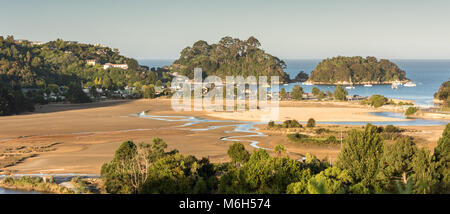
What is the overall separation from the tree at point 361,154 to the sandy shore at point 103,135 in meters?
7.53

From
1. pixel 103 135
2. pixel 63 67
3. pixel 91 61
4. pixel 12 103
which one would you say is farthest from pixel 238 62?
pixel 103 135

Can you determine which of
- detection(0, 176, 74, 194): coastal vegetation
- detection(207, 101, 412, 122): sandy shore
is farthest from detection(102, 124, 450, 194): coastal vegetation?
detection(207, 101, 412, 122): sandy shore

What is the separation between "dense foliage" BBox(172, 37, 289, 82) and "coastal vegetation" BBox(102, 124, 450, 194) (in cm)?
9772

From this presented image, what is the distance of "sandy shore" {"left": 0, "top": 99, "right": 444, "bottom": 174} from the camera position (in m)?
26.2

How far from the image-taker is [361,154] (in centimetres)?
1794

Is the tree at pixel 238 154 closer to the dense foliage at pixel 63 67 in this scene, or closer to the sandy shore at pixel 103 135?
the sandy shore at pixel 103 135

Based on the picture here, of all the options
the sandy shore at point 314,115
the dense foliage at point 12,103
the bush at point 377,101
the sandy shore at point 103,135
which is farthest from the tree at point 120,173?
the bush at point 377,101

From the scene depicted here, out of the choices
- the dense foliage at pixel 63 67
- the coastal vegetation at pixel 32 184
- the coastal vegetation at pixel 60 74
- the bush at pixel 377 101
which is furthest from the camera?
the dense foliage at pixel 63 67

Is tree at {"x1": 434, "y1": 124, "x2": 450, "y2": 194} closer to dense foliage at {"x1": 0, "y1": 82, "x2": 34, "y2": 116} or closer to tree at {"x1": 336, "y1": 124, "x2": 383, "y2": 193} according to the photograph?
Answer: tree at {"x1": 336, "y1": 124, "x2": 383, "y2": 193}

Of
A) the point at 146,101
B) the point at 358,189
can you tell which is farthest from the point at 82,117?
the point at 358,189

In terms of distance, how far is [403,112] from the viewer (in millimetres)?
53688

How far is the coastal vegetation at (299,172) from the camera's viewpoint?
48.0 ft

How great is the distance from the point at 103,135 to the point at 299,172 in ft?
78.6

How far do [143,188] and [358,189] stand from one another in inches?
285
